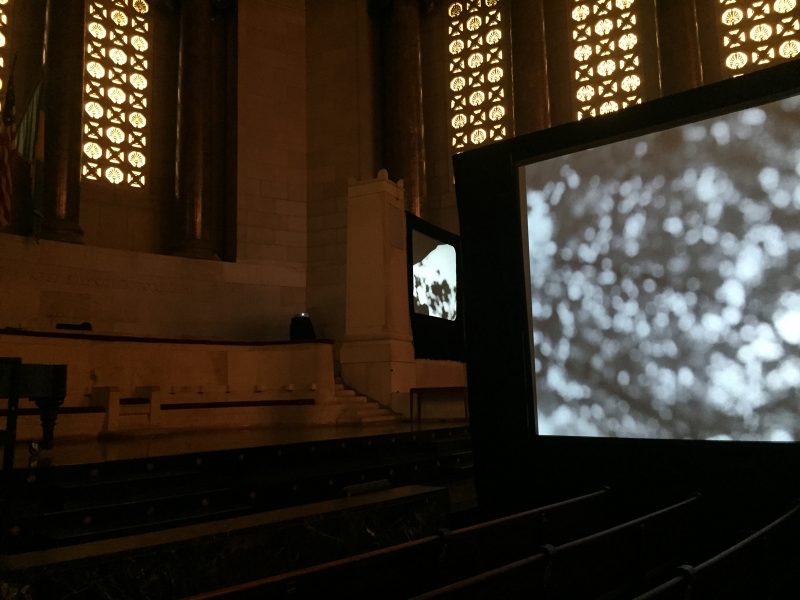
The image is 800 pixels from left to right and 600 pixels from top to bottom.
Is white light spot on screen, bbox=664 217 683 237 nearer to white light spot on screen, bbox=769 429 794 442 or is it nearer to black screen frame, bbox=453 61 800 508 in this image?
black screen frame, bbox=453 61 800 508

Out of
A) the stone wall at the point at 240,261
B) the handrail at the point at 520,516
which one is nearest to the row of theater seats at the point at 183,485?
the handrail at the point at 520,516

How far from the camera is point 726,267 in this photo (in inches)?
108

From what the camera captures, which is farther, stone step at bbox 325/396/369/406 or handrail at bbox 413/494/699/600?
stone step at bbox 325/396/369/406

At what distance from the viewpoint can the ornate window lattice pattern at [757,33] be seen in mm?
9898

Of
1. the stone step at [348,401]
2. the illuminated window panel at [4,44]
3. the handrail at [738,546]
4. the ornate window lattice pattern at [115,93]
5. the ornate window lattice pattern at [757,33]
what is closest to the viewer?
the handrail at [738,546]

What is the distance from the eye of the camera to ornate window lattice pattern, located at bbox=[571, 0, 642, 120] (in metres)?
10.9

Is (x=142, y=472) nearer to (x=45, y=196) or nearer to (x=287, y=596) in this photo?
(x=287, y=596)

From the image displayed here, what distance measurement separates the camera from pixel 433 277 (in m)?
9.20

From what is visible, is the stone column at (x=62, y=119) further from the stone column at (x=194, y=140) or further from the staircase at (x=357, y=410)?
the staircase at (x=357, y=410)

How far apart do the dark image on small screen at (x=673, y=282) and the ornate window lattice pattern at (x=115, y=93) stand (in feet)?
29.5

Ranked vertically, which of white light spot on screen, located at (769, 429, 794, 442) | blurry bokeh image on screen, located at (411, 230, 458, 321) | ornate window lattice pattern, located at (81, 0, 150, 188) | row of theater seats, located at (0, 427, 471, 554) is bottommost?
row of theater seats, located at (0, 427, 471, 554)

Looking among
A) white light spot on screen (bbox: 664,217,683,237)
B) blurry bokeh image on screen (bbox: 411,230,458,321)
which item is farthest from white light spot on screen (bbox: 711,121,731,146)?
blurry bokeh image on screen (bbox: 411,230,458,321)

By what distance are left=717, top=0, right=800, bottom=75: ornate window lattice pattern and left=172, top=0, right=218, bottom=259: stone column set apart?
7.99 m

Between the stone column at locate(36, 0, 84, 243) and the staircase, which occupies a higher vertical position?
the stone column at locate(36, 0, 84, 243)
